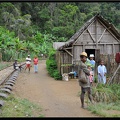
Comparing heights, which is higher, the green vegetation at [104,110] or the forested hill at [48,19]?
the forested hill at [48,19]

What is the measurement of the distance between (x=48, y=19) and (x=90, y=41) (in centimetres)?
4296

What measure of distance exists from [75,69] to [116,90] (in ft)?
20.7

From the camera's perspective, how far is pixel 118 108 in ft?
24.3

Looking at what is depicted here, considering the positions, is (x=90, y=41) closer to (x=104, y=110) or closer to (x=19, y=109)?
(x=104, y=110)

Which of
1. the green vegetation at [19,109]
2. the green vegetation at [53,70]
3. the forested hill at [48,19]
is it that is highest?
the forested hill at [48,19]

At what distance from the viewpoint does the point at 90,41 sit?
641 inches

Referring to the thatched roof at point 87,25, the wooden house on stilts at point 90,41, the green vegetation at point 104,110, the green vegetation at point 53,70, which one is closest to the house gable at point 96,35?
the wooden house on stilts at point 90,41

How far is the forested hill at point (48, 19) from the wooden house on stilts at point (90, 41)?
2013 centimetres

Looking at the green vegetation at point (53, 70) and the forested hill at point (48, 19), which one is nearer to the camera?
the green vegetation at point (53, 70)

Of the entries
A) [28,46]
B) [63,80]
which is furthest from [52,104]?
[28,46]

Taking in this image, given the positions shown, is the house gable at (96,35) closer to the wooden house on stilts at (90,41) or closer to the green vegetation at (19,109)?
the wooden house on stilts at (90,41)

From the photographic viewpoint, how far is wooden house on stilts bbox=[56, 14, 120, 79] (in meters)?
15.8

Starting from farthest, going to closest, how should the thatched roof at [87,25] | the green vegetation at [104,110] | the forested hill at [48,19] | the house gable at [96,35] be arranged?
the forested hill at [48,19], the house gable at [96,35], the thatched roof at [87,25], the green vegetation at [104,110]

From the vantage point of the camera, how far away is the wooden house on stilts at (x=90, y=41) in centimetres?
1577
